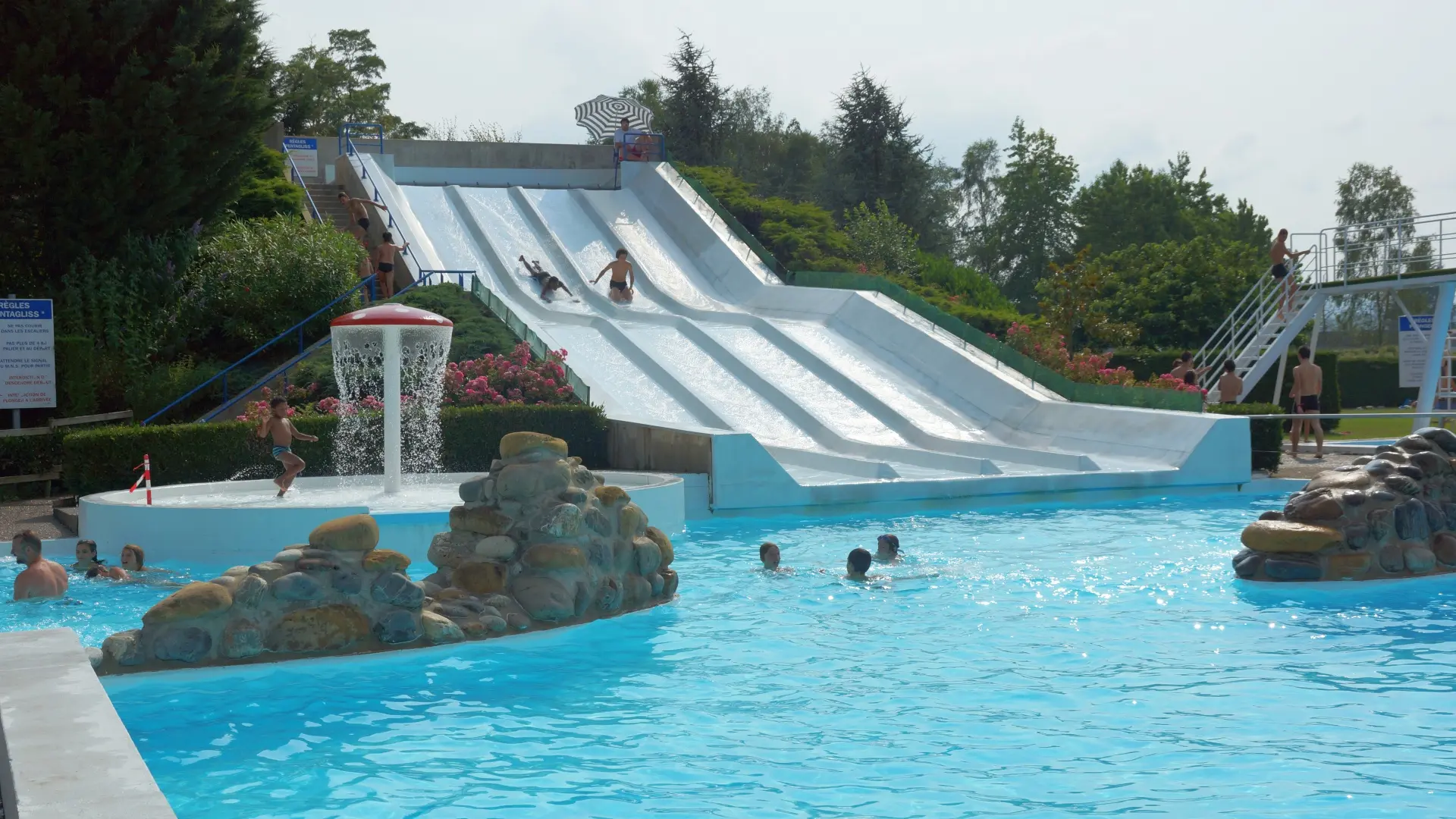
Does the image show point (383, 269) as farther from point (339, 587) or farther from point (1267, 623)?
point (1267, 623)

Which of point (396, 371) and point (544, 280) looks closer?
point (396, 371)

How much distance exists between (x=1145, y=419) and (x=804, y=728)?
44.3 feet

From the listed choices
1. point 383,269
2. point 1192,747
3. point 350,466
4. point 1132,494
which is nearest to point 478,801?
point 1192,747

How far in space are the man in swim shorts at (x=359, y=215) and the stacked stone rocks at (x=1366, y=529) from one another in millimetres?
19969

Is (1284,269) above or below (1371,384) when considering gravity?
above

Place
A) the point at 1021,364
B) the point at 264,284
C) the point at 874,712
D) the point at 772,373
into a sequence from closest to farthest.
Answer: the point at 874,712 < the point at 264,284 < the point at 1021,364 < the point at 772,373

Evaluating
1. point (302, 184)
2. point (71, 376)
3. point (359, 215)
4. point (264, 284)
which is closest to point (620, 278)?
point (359, 215)

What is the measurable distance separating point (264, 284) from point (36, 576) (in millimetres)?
11628

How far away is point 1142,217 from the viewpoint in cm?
6275

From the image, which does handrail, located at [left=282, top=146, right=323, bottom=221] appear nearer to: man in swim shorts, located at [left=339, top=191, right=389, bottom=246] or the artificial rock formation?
man in swim shorts, located at [left=339, top=191, right=389, bottom=246]

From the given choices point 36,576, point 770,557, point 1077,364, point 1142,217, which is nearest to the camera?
point 36,576

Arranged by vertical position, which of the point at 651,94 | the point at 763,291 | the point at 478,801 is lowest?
the point at 478,801

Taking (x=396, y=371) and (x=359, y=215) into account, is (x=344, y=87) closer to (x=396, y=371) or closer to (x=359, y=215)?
(x=359, y=215)

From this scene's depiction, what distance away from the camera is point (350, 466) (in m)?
17.1
